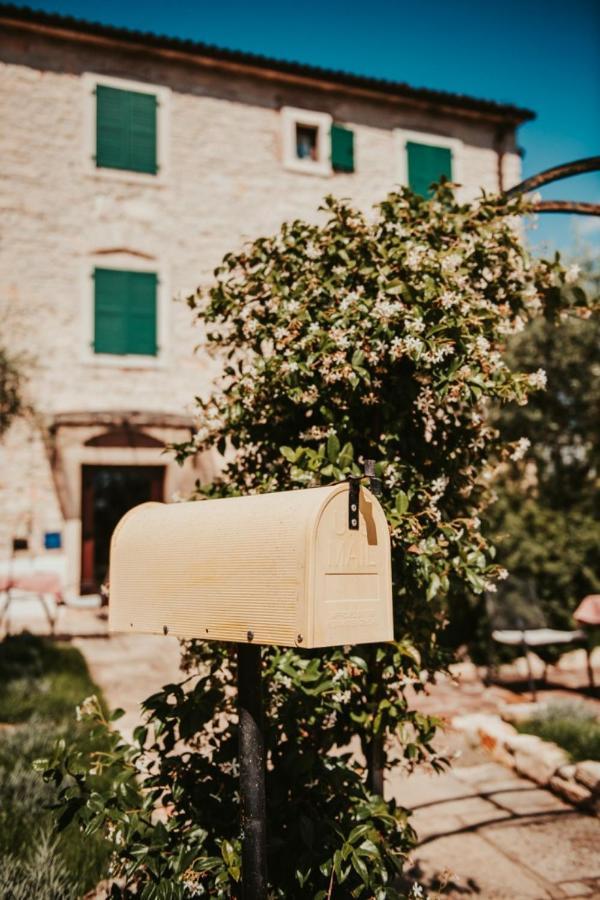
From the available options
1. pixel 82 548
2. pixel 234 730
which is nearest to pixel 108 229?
pixel 82 548

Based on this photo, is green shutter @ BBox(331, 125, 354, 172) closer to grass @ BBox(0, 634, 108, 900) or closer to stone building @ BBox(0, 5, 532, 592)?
stone building @ BBox(0, 5, 532, 592)

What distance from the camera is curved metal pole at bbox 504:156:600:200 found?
3.58m

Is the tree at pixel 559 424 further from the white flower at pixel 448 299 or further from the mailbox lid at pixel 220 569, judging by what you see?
the mailbox lid at pixel 220 569

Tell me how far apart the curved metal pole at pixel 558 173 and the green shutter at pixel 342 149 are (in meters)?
10.3

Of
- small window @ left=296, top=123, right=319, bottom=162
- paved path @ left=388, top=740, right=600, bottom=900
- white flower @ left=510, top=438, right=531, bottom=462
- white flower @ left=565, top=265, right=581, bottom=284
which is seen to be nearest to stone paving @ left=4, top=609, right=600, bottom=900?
paved path @ left=388, top=740, right=600, bottom=900

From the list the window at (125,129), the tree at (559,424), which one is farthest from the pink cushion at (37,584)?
the window at (125,129)

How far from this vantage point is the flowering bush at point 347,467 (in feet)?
8.55

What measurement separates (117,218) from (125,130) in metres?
1.45

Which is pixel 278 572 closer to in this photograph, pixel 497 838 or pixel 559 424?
pixel 497 838

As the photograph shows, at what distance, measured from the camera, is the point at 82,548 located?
1141 cm

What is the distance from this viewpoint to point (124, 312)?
1184cm

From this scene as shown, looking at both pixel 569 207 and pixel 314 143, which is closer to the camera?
pixel 569 207

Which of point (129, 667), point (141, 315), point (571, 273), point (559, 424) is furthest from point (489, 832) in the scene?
point (141, 315)

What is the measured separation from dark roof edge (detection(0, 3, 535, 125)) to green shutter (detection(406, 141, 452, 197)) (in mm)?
835
